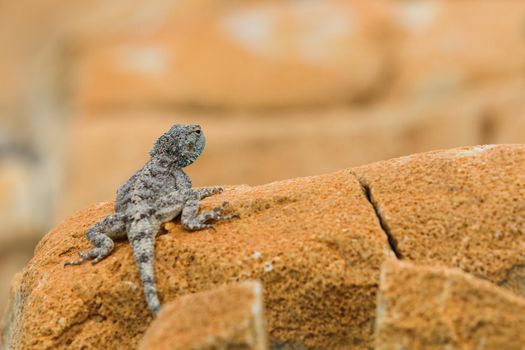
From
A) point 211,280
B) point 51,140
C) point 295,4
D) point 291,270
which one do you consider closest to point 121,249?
point 211,280

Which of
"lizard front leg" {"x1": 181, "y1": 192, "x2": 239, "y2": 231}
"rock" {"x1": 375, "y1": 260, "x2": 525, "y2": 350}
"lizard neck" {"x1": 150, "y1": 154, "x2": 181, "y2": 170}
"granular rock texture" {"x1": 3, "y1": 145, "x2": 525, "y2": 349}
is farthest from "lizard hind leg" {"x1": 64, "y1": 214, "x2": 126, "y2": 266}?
"rock" {"x1": 375, "y1": 260, "x2": 525, "y2": 350}

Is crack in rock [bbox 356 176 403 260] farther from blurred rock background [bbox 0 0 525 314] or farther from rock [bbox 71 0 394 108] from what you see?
rock [bbox 71 0 394 108]

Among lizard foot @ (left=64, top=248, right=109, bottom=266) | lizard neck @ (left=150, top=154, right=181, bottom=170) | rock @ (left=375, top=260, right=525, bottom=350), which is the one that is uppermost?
lizard neck @ (left=150, top=154, right=181, bottom=170)

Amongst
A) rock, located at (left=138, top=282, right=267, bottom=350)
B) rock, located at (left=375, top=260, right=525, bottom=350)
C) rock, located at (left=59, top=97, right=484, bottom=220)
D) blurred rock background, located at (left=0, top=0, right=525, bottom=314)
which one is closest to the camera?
rock, located at (left=138, top=282, right=267, bottom=350)

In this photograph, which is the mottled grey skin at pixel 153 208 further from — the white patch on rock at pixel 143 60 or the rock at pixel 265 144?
the white patch on rock at pixel 143 60

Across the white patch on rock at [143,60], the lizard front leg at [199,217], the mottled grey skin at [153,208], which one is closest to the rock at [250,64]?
the white patch on rock at [143,60]

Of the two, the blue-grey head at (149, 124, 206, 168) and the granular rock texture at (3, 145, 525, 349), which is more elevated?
the blue-grey head at (149, 124, 206, 168)

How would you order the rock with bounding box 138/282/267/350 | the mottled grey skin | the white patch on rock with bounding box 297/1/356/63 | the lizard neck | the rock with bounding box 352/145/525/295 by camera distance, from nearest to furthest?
the rock with bounding box 138/282/267/350
the rock with bounding box 352/145/525/295
the mottled grey skin
the lizard neck
the white patch on rock with bounding box 297/1/356/63

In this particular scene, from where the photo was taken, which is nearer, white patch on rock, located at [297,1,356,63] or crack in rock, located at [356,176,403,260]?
crack in rock, located at [356,176,403,260]

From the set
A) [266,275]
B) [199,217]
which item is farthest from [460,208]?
[199,217]
